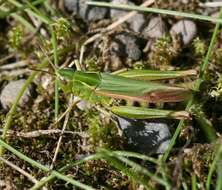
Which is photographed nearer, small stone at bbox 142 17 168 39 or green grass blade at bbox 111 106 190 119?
green grass blade at bbox 111 106 190 119

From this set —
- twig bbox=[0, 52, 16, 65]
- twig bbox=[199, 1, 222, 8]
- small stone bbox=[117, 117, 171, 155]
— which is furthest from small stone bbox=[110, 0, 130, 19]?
small stone bbox=[117, 117, 171, 155]

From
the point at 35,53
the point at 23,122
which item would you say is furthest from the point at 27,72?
the point at 23,122

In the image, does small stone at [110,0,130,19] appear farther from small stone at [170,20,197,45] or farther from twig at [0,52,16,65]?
twig at [0,52,16,65]

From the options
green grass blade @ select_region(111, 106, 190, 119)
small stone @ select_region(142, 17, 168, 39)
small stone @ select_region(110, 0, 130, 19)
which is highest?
small stone @ select_region(110, 0, 130, 19)

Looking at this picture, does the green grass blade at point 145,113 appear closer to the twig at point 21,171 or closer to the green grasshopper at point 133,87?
the green grasshopper at point 133,87

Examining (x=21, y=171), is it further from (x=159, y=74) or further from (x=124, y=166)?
(x=159, y=74)

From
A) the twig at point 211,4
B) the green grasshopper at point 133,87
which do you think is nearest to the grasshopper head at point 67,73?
the green grasshopper at point 133,87

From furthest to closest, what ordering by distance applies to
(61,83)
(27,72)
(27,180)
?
1. (27,72)
2. (61,83)
3. (27,180)

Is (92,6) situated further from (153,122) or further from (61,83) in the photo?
(153,122)
